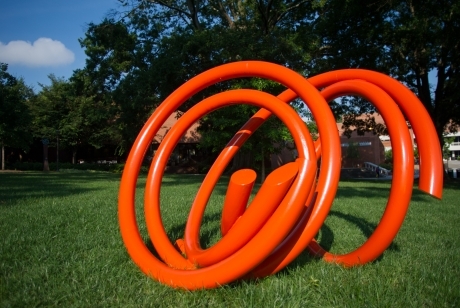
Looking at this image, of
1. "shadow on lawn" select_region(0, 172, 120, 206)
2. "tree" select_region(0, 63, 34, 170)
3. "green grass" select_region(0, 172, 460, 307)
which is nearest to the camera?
"green grass" select_region(0, 172, 460, 307)

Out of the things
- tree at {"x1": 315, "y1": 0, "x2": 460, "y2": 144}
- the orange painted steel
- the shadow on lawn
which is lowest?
the shadow on lawn

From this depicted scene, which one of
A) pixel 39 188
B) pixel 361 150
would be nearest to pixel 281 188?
pixel 39 188

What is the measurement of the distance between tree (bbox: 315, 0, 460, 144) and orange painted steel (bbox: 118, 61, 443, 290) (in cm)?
1411

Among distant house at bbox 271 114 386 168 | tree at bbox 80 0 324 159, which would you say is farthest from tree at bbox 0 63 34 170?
distant house at bbox 271 114 386 168

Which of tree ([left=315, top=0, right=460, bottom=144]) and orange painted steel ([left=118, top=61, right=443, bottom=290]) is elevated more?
tree ([left=315, top=0, right=460, bottom=144])

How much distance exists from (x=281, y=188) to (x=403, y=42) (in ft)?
58.7

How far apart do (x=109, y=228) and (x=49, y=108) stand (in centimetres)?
3126

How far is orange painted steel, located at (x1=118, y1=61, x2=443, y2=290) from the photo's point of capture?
3.04m

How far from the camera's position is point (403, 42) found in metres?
18.2

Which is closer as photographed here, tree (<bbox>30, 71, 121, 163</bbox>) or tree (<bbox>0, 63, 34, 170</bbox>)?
tree (<bbox>0, 63, 34, 170</bbox>)

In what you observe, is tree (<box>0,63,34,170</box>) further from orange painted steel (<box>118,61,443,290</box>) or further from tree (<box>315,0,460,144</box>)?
orange painted steel (<box>118,61,443,290</box>)

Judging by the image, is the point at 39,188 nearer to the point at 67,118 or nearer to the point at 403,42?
the point at 403,42

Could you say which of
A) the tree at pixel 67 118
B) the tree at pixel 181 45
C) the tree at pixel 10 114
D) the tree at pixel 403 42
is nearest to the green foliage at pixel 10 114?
the tree at pixel 10 114

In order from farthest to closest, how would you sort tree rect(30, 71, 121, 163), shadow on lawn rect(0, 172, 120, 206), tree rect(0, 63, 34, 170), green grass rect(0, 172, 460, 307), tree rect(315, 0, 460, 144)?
tree rect(30, 71, 121, 163) < tree rect(0, 63, 34, 170) < tree rect(315, 0, 460, 144) < shadow on lawn rect(0, 172, 120, 206) < green grass rect(0, 172, 460, 307)
